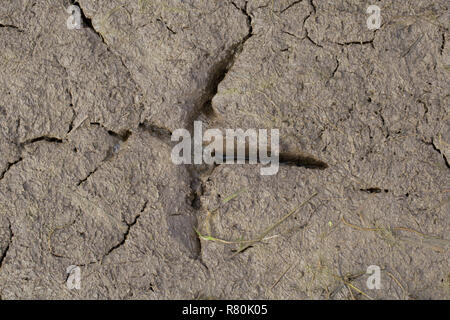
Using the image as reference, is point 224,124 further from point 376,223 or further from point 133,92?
point 376,223

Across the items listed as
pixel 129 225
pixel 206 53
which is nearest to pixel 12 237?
pixel 129 225

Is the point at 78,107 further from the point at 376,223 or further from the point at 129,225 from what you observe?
the point at 376,223

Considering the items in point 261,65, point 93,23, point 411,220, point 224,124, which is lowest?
point 411,220

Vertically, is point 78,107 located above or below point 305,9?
below

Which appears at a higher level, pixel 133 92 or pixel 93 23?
pixel 93 23

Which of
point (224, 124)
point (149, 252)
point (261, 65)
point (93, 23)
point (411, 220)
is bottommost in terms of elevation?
point (149, 252)

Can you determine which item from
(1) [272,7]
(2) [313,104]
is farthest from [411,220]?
(1) [272,7]
